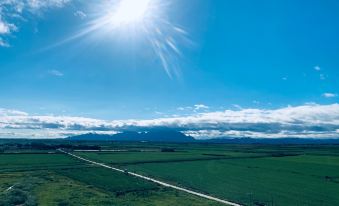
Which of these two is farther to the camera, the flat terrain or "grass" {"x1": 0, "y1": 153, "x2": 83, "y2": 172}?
"grass" {"x1": 0, "y1": 153, "x2": 83, "y2": 172}

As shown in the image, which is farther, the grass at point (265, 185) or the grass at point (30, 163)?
the grass at point (30, 163)

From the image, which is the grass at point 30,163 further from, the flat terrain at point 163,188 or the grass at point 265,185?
the grass at point 265,185

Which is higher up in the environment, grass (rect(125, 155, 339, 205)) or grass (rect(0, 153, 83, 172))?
grass (rect(0, 153, 83, 172))

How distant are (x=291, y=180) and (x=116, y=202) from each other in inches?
1814

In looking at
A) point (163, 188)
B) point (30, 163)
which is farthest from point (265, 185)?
point (30, 163)

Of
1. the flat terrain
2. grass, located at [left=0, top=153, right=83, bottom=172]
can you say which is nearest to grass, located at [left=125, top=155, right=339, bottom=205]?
the flat terrain

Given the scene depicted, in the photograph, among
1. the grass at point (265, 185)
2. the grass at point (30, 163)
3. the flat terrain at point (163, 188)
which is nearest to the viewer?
the flat terrain at point (163, 188)

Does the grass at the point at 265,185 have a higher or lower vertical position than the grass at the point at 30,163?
lower

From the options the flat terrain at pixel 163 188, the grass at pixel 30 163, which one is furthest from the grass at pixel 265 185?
the grass at pixel 30 163

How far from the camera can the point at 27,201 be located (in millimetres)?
56688

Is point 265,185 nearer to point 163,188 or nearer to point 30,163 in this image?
point 163,188

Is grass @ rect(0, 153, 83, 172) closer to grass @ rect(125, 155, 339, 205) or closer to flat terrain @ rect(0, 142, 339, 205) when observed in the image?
flat terrain @ rect(0, 142, 339, 205)

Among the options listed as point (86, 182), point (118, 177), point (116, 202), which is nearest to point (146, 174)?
point (118, 177)

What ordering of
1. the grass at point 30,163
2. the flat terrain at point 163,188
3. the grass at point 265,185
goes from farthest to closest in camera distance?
1. the grass at point 30,163
2. the grass at point 265,185
3. the flat terrain at point 163,188
